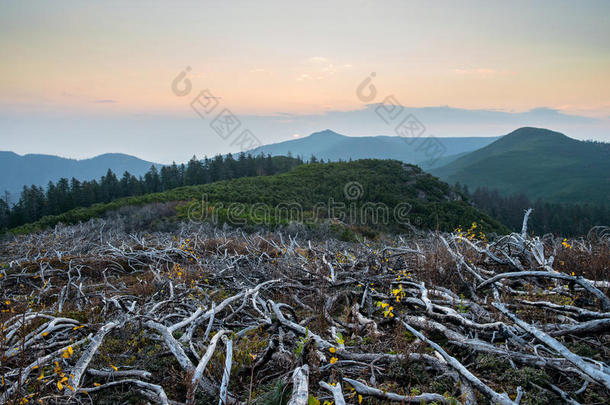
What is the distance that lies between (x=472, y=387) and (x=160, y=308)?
3199mm

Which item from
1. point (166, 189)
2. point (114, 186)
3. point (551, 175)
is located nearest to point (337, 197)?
point (166, 189)

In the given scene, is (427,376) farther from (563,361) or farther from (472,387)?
(563,361)

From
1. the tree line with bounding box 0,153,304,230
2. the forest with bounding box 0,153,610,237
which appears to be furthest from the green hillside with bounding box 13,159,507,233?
the tree line with bounding box 0,153,304,230

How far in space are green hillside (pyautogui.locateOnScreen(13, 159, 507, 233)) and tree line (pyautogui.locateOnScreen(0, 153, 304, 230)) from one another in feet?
47.0

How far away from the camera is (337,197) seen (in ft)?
134

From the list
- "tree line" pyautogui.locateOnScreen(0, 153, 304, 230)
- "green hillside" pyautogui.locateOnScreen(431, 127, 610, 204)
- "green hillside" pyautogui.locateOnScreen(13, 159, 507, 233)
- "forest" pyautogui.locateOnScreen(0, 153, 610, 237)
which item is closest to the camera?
"green hillside" pyautogui.locateOnScreen(13, 159, 507, 233)

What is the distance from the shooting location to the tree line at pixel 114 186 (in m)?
41.7

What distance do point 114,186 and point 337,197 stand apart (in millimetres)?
35451

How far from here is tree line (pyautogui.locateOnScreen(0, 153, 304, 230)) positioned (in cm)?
4172

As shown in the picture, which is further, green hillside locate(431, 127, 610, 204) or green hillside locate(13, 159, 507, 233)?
green hillside locate(431, 127, 610, 204)

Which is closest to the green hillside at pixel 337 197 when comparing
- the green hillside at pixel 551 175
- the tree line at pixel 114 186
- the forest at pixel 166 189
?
Answer: the forest at pixel 166 189

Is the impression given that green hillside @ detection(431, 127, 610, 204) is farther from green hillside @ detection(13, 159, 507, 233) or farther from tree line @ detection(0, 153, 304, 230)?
tree line @ detection(0, 153, 304, 230)

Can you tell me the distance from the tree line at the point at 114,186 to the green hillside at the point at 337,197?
14334mm

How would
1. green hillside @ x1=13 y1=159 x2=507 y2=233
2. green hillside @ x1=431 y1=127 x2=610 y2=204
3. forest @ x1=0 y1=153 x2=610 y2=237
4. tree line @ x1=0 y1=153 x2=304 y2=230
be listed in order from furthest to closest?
green hillside @ x1=431 y1=127 x2=610 y2=204, forest @ x1=0 y1=153 x2=610 y2=237, tree line @ x1=0 y1=153 x2=304 y2=230, green hillside @ x1=13 y1=159 x2=507 y2=233
